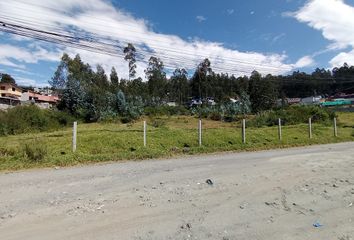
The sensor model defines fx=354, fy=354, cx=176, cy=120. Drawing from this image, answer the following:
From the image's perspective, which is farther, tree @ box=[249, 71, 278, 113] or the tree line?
tree @ box=[249, 71, 278, 113]

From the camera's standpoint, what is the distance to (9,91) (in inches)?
3563

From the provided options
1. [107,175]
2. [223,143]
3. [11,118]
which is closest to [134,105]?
[11,118]

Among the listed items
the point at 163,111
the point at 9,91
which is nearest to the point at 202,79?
the point at 163,111

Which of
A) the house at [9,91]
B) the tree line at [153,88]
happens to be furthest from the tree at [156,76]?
the house at [9,91]

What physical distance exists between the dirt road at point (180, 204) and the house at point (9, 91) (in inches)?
3438

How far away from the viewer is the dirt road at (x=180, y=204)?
4.91 metres

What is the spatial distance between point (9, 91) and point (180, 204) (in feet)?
311

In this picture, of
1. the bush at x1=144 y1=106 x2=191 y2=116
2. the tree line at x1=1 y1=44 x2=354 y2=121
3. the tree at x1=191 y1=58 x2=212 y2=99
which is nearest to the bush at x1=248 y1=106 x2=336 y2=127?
the tree line at x1=1 y1=44 x2=354 y2=121

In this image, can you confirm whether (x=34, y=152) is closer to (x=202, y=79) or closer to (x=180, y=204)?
(x=180, y=204)

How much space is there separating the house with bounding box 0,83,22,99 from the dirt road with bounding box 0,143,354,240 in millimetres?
87316

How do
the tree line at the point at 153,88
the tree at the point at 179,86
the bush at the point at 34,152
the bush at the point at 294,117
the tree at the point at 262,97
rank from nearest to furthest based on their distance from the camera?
the bush at the point at 34,152 → the bush at the point at 294,117 → the tree line at the point at 153,88 → the tree at the point at 262,97 → the tree at the point at 179,86

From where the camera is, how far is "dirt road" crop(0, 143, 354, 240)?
4.91 metres

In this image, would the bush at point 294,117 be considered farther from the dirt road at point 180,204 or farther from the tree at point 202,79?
the tree at point 202,79

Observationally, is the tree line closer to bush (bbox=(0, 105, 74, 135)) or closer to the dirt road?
bush (bbox=(0, 105, 74, 135))
